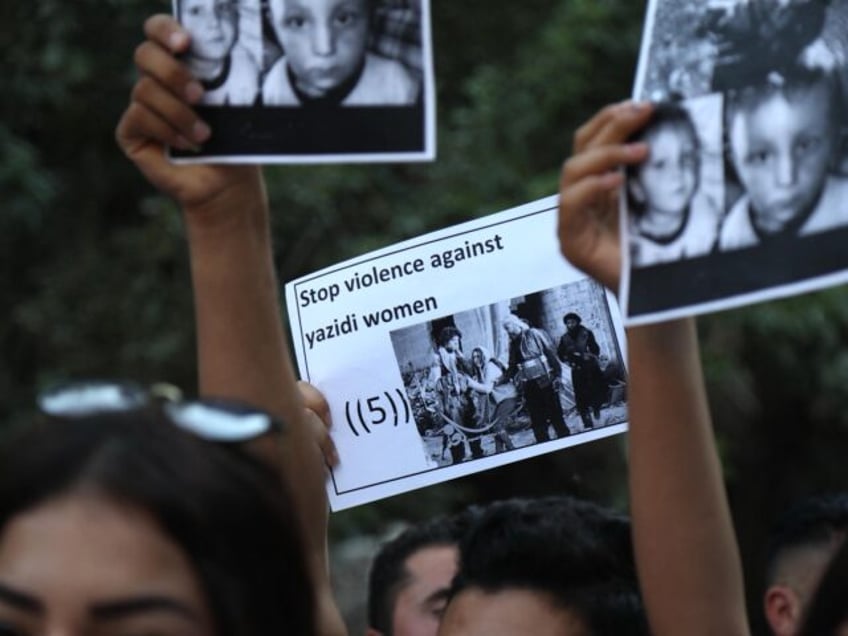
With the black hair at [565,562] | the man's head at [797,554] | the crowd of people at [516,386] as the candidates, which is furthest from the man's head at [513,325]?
the man's head at [797,554]

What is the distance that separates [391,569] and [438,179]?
341cm

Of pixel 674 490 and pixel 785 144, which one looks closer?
pixel 785 144

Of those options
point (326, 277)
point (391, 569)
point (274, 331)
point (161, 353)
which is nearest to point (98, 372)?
point (161, 353)

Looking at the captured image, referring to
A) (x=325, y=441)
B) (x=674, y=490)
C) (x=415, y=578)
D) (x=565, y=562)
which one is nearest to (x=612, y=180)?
(x=674, y=490)

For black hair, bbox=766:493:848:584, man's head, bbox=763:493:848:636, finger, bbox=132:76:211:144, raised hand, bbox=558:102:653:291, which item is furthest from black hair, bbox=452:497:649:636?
man's head, bbox=763:493:848:636

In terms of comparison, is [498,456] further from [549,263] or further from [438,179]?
[438,179]

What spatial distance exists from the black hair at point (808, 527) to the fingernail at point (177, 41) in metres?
2.35

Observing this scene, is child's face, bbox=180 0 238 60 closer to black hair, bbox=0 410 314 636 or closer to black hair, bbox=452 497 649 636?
black hair, bbox=0 410 314 636

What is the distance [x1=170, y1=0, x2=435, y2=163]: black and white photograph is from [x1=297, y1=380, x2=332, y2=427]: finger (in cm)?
102

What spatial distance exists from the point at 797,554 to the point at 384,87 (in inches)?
101

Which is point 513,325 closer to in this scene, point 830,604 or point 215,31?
point 215,31

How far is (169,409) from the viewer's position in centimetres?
188

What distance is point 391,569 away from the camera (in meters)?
4.21

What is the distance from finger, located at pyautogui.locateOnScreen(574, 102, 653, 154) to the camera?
2.10 m
